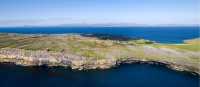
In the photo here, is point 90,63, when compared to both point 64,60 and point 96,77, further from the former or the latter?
point 96,77

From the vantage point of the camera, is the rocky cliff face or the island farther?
the island

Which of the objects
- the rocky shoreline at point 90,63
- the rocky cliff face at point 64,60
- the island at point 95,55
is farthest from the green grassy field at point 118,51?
the rocky cliff face at point 64,60

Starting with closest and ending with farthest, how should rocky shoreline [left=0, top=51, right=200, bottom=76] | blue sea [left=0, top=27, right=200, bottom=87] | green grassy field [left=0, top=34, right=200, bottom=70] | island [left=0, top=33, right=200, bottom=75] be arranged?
blue sea [left=0, top=27, right=200, bottom=87], rocky shoreline [left=0, top=51, right=200, bottom=76], island [left=0, top=33, right=200, bottom=75], green grassy field [left=0, top=34, right=200, bottom=70]

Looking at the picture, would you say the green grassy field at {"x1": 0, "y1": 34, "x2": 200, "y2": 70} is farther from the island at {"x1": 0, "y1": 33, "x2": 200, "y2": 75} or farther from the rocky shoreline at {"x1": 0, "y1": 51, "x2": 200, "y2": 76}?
the rocky shoreline at {"x1": 0, "y1": 51, "x2": 200, "y2": 76}

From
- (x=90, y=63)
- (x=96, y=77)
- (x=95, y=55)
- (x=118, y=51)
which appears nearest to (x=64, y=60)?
(x=90, y=63)

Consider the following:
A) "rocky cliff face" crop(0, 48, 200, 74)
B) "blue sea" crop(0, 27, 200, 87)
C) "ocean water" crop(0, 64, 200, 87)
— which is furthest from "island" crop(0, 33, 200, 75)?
"ocean water" crop(0, 64, 200, 87)

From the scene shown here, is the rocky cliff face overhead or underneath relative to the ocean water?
overhead

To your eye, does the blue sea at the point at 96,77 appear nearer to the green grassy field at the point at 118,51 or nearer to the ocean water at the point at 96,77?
the ocean water at the point at 96,77

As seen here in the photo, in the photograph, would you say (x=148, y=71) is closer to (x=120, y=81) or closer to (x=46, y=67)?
(x=120, y=81)

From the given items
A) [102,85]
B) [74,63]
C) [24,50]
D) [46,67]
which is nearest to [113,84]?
[102,85]
